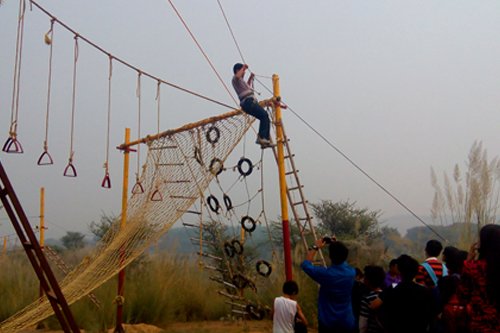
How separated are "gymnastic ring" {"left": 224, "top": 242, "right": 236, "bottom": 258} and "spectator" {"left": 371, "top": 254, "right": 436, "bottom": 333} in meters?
3.57

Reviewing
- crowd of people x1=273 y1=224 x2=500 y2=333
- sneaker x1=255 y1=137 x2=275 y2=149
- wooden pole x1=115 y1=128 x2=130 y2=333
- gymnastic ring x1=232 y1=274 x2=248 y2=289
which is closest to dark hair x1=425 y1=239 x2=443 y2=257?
crowd of people x1=273 y1=224 x2=500 y2=333

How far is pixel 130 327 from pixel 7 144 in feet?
15.4

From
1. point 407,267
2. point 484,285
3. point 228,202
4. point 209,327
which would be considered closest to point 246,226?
point 228,202

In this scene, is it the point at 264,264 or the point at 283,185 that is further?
the point at 264,264

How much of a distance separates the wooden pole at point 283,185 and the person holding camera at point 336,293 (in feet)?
5.34

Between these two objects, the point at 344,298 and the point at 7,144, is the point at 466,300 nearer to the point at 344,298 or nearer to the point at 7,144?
the point at 344,298

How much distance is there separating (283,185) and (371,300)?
Result: 218 centimetres

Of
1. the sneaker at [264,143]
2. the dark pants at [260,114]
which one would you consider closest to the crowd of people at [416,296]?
the sneaker at [264,143]

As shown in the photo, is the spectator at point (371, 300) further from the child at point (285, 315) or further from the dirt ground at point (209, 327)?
the dirt ground at point (209, 327)

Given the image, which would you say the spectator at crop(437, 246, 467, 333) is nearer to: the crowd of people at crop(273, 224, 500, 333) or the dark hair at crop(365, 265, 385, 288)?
the crowd of people at crop(273, 224, 500, 333)

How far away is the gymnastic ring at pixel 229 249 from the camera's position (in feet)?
22.1

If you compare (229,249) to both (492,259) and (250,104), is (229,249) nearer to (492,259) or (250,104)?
(250,104)

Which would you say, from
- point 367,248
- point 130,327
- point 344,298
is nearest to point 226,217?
point 130,327

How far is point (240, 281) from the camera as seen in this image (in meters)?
6.89
